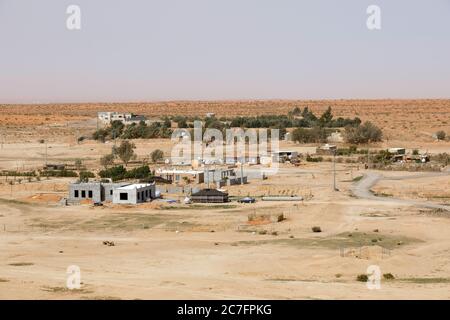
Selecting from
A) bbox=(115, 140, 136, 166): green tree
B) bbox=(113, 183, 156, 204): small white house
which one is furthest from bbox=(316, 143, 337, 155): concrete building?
bbox=(113, 183, 156, 204): small white house

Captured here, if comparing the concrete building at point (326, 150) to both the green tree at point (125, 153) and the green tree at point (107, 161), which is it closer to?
the green tree at point (125, 153)

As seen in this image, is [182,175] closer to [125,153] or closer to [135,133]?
[125,153]

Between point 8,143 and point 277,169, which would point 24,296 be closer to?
point 277,169

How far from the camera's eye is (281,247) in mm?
36375

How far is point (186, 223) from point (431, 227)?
520 inches

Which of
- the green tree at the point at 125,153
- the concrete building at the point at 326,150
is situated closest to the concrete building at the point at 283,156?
the concrete building at the point at 326,150

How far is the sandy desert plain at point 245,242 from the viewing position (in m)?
→ 26.1

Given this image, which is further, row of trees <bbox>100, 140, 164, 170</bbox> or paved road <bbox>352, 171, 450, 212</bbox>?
row of trees <bbox>100, 140, 164, 170</bbox>

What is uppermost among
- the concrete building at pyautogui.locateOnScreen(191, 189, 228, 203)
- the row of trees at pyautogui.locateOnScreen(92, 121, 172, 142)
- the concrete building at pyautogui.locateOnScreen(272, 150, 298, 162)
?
the row of trees at pyautogui.locateOnScreen(92, 121, 172, 142)

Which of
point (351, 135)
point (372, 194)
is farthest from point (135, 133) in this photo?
point (372, 194)

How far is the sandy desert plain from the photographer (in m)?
26.1

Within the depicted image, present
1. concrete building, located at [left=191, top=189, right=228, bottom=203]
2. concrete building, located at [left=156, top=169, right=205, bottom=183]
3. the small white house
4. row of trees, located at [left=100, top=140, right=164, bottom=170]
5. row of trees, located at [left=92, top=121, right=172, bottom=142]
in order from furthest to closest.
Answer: row of trees, located at [left=92, top=121, right=172, bottom=142] < row of trees, located at [left=100, top=140, right=164, bottom=170] < concrete building, located at [left=156, top=169, right=205, bottom=183] < the small white house < concrete building, located at [left=191, top=189, right=228, bottom=203]

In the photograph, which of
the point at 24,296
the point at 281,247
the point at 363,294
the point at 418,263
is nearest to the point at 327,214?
the point at 281,247

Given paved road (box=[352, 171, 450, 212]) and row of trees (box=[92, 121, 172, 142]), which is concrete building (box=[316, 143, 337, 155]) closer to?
paved road (box=[352, 171, 450, 212])
